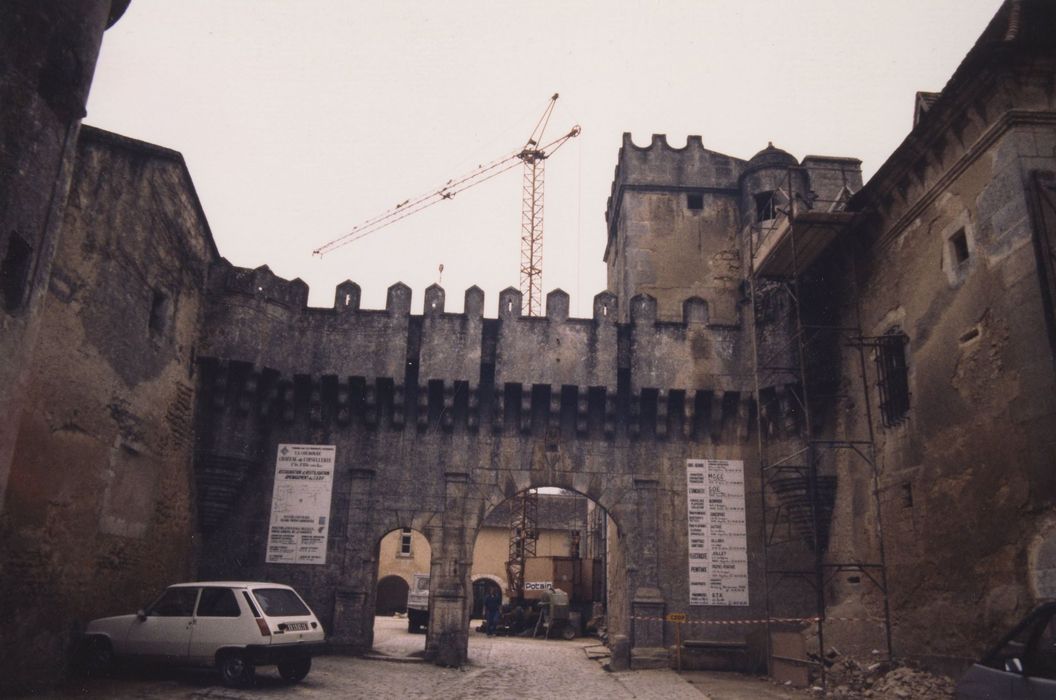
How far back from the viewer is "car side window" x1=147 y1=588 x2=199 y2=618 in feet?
37.0

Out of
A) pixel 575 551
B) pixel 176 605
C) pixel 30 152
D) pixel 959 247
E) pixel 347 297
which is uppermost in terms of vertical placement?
pixel 347 297

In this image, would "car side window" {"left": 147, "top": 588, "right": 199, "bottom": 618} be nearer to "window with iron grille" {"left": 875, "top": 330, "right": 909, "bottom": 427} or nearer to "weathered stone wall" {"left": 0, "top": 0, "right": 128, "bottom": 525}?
"weathered stone wall" {"left": 0, "top": 0, "right": 128, "bottom": 525}

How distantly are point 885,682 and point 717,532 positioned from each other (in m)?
5.08

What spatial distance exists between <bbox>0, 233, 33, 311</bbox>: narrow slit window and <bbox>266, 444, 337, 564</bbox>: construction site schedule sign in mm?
8766

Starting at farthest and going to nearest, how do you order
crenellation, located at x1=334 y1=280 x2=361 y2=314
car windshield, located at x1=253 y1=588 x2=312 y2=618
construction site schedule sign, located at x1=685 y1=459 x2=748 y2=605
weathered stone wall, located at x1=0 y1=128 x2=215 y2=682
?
crenellation, located at x1=334 y1=280 x2=361 y2=314
construction site schedule sign, located at x1=685 y1=459 x2=748 y2=605
car windshield, located at x1=253 y1=588 x2=312 y2=618
weathered stone wall, located at x1=0 y1=128 x2=215 y2=682

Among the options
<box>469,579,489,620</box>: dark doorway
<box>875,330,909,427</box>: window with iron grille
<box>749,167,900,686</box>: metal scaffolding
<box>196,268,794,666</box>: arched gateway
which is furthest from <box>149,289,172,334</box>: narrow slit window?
<box>469,579,489,620</box>: dark doorway

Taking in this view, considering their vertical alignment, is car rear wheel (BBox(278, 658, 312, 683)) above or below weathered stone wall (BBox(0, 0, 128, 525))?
below

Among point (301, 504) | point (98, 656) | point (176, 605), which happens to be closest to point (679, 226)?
point (301, 504)

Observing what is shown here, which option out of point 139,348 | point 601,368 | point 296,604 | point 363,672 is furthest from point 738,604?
point 139,348

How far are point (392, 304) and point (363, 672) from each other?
24.9 ft

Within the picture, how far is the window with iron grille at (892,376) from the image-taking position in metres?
12.7

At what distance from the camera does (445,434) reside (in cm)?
1670

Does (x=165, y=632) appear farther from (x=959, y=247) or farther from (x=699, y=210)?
(x=699, y=210)

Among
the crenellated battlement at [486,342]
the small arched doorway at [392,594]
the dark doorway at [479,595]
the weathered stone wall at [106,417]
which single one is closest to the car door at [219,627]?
the weathered stone wall at [106,417]
